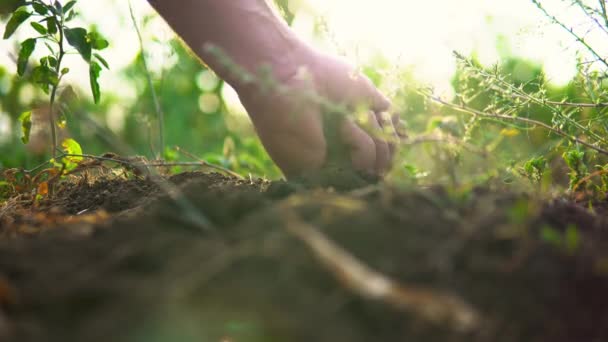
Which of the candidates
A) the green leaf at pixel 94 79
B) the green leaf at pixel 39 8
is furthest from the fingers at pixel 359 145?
the green leaf at pixel 39 8

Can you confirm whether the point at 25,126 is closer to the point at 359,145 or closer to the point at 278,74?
the point at 278,74

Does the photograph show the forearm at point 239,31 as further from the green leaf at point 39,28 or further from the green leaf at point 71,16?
the green leaf at point 39,28

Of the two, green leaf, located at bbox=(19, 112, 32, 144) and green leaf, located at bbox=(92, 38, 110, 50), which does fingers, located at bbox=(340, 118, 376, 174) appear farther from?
green leaf, located at bbox=(19, 112, 32, 144)

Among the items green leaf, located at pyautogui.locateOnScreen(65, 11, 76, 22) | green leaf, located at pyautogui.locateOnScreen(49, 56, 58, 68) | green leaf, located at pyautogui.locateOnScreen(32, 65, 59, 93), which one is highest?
green leaf, located at pyautogui.locateOnScreen(65, 11, 76, 22)

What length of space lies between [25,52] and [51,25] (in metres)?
0.16

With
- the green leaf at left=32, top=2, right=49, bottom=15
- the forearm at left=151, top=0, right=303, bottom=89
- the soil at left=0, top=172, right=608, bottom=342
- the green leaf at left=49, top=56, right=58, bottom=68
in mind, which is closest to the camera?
the soil at left=0, top=172, right=608, bottom=342

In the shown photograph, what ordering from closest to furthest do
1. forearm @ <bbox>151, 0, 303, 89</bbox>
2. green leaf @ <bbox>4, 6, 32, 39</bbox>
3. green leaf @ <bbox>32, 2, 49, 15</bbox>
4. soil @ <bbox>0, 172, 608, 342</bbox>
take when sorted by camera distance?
1. soil @ <bbox>0, 172, 608, 342</bbox>
2. forearm @ <bbox>151, 0, 303, 89</bbox>
3. green leaf @ <bbox>4, 6, 32, 39</bbox>
4. green leaf @ <bbox>32, 2, 49, 15</bbox>

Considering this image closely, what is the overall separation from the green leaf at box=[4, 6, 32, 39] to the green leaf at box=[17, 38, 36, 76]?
0.23ft

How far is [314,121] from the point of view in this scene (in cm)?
174

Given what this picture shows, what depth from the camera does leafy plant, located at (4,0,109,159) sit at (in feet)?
6.91

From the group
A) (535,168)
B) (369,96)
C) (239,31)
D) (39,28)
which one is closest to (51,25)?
(39,28)

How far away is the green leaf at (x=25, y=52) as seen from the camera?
2072 mm

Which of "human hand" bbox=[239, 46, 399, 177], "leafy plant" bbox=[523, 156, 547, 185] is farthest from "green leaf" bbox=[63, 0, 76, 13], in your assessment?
"leafy plant" bbox=[523, 156, 547, 185]

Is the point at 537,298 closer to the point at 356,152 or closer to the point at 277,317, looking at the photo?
the point at 277,317
